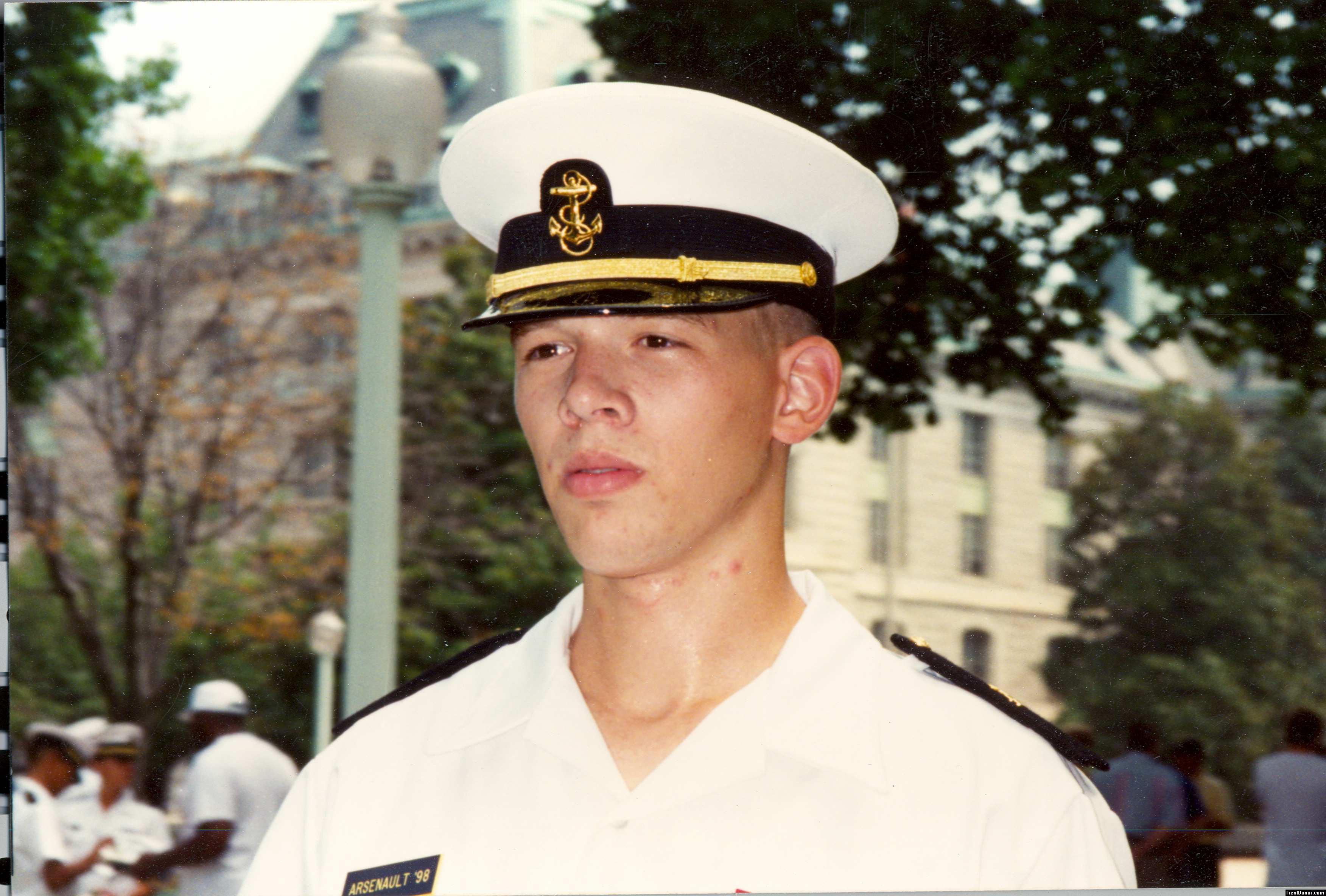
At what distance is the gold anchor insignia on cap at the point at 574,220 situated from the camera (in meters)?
1.81

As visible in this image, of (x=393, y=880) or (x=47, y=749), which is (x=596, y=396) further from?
(x=47, y=749)

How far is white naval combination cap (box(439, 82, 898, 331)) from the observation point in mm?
1781

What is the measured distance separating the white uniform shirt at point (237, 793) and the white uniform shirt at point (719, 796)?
2.58ft

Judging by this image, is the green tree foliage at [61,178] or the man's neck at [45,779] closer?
the man's neck at [45,779]

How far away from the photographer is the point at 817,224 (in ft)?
6.35

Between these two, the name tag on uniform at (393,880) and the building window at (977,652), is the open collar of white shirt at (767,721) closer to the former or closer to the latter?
the name tag on uniform at (393,880)

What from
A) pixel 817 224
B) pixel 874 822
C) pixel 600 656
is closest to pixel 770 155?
pixel 817 224

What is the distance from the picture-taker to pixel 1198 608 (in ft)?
9.68

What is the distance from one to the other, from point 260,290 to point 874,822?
240cm

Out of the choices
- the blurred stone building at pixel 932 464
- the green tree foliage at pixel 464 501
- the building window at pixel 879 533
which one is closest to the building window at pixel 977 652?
the blurred stone building at pixel 932 464

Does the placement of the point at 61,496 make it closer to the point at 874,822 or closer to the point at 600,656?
the point at 600,656

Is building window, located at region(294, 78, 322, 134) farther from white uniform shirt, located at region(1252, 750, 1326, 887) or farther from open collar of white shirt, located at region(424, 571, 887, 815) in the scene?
white uniform shirt, located at region(1252, 750, 1326, 887)

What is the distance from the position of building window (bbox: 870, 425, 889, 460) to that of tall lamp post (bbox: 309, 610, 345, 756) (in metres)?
1.31

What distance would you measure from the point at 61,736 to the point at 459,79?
183cm
